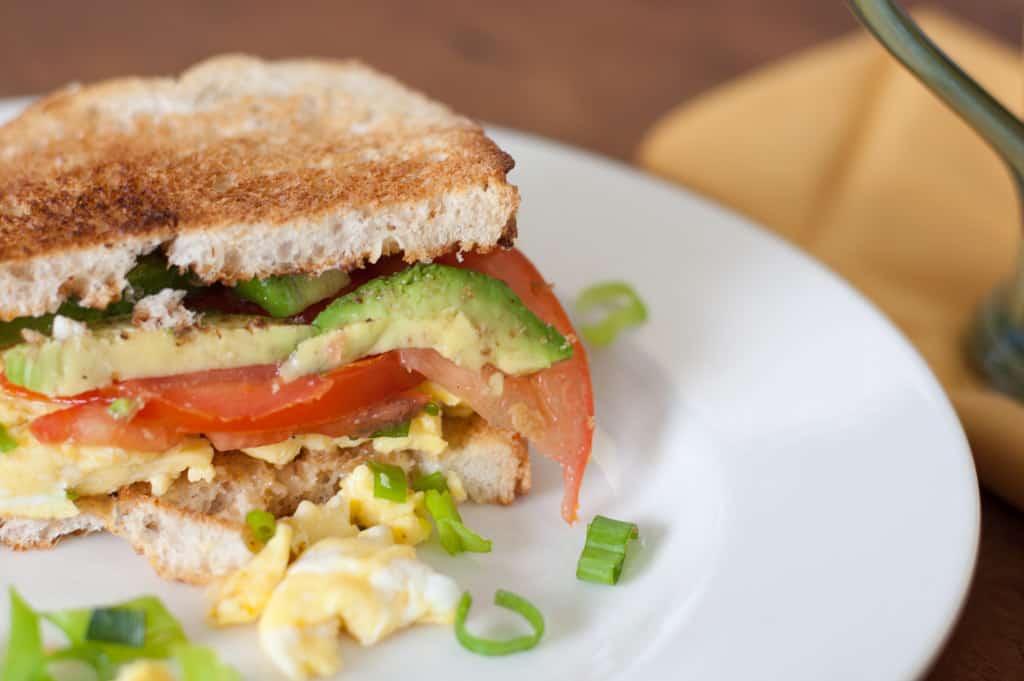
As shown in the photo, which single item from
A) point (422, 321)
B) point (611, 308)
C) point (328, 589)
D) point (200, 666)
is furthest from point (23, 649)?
point (611, 308)

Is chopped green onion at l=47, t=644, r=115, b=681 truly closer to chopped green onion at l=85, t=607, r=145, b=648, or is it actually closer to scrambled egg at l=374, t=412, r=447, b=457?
chopped green onion at l=85, t=607, r=145, b=648

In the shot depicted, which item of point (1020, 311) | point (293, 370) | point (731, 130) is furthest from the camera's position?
point (731, 130)

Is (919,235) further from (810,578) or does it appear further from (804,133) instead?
(810,578)

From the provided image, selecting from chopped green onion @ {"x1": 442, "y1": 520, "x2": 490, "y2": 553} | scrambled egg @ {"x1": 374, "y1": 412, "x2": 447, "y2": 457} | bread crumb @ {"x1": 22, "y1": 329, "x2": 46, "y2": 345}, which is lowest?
chopped green onion @ {"x1": 442, "y1": 520, "x2": 490, "y2": 553}

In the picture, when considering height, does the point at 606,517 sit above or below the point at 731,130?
below

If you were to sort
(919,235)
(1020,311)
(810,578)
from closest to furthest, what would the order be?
1. (810,578)
2. (1020,311)
3. (919,235)

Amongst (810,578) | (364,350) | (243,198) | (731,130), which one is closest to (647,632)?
(810,578)

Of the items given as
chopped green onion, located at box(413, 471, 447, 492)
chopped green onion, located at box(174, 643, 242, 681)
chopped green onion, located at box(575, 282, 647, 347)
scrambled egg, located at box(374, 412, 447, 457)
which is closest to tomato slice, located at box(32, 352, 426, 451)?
scrambled egg, located at box(374, 412, 447, 457)
